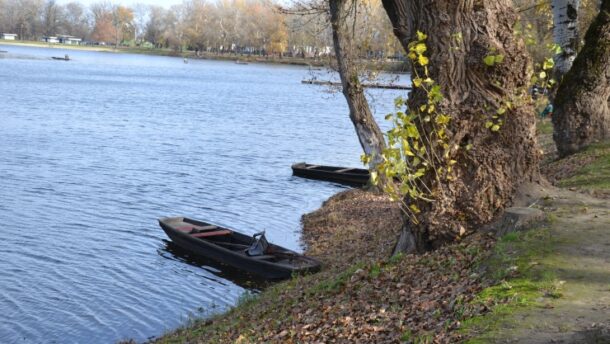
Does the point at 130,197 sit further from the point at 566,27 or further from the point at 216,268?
the point at 566,27

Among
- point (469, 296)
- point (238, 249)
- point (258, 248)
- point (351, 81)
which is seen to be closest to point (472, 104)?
point (469, 296)

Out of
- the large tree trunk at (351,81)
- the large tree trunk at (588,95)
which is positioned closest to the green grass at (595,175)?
the large tree trunk at (588,95)

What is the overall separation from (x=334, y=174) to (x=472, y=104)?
835 inches

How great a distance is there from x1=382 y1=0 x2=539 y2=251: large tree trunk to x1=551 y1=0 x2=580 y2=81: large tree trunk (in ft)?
36.6

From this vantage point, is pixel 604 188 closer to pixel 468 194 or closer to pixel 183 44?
pixel 468 194

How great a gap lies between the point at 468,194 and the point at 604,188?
3470 mm

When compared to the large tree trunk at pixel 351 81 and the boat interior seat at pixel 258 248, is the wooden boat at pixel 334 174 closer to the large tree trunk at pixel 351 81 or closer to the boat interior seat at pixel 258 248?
the large tree trunk at pixel 351 81

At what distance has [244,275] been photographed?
1873cm

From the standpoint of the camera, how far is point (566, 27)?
21.3m

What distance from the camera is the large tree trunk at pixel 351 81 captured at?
20.2 metres

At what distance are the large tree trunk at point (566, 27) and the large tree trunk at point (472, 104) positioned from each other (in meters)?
11.1

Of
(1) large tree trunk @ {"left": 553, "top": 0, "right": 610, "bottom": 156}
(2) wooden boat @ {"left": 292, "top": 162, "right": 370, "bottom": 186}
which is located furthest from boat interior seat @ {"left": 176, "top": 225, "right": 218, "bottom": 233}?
(2) wooden boat @ {"left": 292, "top": 162, "right": 370, "bottom": 186}

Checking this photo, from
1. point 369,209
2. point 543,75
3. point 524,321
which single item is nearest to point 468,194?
point 543,75

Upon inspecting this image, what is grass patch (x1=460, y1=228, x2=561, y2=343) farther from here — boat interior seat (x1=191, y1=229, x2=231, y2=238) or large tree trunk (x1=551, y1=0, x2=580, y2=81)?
large tree trunk (x1=551, y1=0, x2=580, y2=81)
